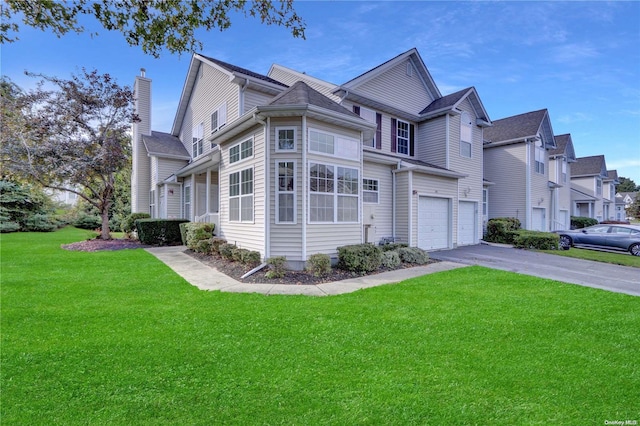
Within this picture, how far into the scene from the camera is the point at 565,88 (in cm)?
1392

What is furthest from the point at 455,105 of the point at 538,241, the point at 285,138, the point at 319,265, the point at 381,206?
the point at 319,265

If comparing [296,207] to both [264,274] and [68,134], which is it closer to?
[264,274]

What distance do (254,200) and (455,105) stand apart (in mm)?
10830

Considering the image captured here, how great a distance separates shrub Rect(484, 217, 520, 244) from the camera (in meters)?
16.7

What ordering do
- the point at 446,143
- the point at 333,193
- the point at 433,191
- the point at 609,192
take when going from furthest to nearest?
the point at 609,192
the point at 446,143
the point at 433,191
the point at 333,193

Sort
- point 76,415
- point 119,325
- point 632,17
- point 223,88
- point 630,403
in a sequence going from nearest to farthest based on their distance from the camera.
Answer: point 76,415 → point 630,403 → point 119,325 → point 632,17 → point 223,88

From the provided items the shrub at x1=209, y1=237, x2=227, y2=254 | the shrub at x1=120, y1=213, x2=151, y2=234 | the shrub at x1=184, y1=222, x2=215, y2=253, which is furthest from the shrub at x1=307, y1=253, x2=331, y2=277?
the shrub at x1=120, y1=213, x2=151, y2=234

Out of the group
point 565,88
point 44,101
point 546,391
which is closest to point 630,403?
point 546,391

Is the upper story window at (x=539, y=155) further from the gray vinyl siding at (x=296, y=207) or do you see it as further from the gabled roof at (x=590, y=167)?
the gray vinyl siding at (x=296, y=207)

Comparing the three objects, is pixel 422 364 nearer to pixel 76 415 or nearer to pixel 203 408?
pixel 203 408

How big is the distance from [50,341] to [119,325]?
794 millimetres

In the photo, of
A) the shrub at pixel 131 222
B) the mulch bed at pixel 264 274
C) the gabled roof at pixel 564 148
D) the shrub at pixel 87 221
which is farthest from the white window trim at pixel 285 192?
the shrub at pixel 87 221

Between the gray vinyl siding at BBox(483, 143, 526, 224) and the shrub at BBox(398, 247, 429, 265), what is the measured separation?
1269 centimetres

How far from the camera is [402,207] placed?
41.2 ft
